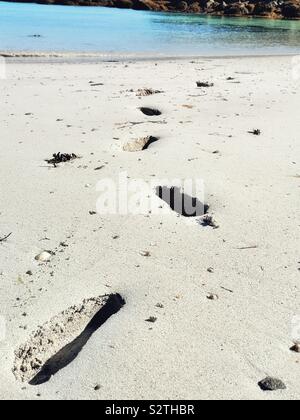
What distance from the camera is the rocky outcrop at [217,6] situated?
165ft

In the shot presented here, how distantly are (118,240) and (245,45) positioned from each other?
2125 cm

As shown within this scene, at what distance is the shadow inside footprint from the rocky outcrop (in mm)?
51571

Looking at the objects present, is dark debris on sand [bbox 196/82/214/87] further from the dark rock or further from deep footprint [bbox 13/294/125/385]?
the dark rock

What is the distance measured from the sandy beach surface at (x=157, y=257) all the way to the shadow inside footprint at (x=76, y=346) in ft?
0.18

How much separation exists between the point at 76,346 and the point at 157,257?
3.30ft

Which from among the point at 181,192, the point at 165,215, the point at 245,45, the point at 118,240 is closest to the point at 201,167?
the point at 181,192

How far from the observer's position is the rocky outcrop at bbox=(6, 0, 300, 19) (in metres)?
50.3

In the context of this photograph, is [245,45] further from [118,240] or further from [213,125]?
[118,240]

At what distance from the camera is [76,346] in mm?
2881

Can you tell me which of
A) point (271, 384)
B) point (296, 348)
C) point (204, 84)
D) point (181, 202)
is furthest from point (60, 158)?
point (204, 84)

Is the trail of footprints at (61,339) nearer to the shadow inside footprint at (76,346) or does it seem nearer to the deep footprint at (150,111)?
the shadow inside footprint at (76,346)

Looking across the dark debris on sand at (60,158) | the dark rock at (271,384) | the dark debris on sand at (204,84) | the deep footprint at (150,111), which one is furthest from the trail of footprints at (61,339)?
the dark debris on sand at (204,84)

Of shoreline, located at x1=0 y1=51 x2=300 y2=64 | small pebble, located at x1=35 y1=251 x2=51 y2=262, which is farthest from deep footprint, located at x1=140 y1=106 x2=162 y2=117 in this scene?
shoreline, located at x1=0 y1=51 x2=300 y2=64

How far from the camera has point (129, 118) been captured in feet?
22.9
